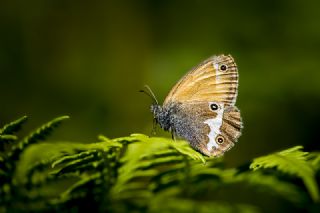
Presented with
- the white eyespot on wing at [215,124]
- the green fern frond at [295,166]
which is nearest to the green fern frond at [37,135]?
the green fern frond at [295,166]

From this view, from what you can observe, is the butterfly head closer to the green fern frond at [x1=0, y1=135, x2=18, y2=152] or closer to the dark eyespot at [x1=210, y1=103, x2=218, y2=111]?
the dark eyespot at [x1=210, y1=103, x2=218, y2=111]

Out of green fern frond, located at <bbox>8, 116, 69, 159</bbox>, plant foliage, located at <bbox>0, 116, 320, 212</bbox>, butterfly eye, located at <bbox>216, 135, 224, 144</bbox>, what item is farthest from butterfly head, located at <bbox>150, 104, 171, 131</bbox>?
green fern frond, located at <bbox>8, 116, 69, 159</bbox>

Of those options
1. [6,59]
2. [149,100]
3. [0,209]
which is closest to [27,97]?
[6,59]

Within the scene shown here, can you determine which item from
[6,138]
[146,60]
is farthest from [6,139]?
[146,60]

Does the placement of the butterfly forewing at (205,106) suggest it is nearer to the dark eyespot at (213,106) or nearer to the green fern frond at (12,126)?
the dark eyespot at (213,106)

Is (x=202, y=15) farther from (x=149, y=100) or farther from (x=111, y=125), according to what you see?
(x=111, y=125)
